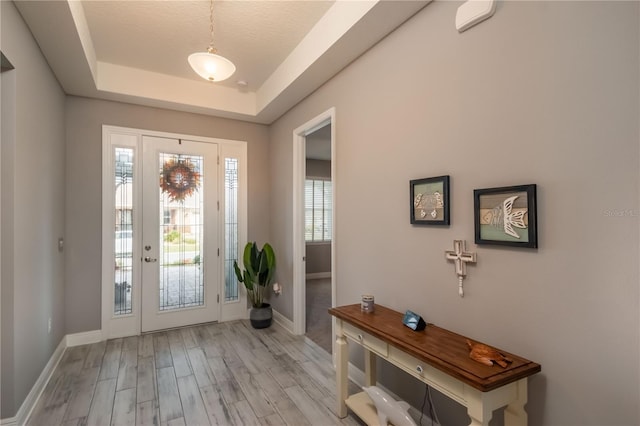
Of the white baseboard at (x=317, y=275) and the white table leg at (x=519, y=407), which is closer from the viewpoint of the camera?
the white table leg at (x=519, y=407)

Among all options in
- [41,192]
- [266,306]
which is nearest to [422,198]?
[266,306]

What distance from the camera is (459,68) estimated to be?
5.65 feet

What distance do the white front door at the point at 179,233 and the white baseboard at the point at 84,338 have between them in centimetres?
44

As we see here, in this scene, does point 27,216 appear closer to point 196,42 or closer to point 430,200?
point 196,42

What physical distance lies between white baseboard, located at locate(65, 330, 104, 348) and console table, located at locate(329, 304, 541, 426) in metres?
2.86

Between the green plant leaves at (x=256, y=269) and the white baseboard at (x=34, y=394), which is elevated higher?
the green plant leaves at (x=256, y=269)

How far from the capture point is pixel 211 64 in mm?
2195

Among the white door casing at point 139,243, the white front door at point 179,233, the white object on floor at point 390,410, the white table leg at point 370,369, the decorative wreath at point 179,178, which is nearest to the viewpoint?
the white object on floor at point 390,410

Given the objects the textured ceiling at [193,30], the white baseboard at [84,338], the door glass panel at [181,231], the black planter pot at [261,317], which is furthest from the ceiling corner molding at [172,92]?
the white baseboard at [84,338]

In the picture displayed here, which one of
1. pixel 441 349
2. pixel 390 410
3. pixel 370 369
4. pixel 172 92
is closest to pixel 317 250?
pixel 172 92

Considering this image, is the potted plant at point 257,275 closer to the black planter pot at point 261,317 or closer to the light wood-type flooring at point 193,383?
the black planter pot at point 261,317

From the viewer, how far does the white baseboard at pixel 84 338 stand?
10.7 ft

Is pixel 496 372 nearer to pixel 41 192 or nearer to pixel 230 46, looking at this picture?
pixel 230 46

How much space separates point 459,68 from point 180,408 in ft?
9.39
